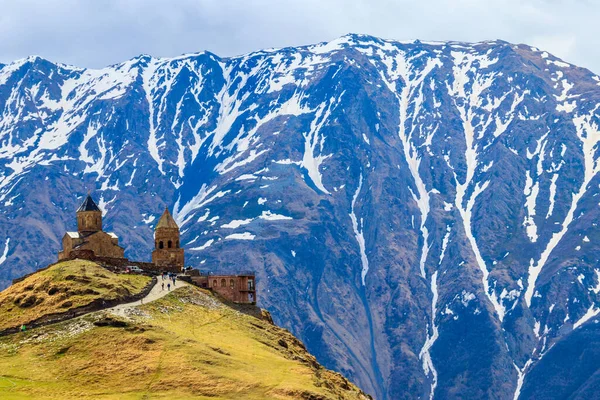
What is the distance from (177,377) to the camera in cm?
13800

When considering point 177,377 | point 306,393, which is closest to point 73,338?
point 177,377

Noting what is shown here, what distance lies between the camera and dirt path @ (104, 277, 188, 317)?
16012cm

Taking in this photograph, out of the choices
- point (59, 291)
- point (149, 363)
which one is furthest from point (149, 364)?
point (59, 291)

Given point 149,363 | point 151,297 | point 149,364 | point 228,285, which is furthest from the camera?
point 228,285

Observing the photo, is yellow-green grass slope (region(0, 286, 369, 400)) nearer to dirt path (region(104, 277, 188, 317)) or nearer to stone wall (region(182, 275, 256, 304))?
dirt path (region(104, 277, 188, 317))

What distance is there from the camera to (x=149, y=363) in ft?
464

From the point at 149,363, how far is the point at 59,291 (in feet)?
94.2

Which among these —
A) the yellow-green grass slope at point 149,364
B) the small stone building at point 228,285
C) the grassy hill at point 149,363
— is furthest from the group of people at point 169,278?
the yellow-green grass slope at point 149,364

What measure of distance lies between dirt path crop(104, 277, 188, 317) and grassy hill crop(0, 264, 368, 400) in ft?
4.55

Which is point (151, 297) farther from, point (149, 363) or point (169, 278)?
point (149, 363)

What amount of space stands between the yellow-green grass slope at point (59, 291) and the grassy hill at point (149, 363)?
1437mm

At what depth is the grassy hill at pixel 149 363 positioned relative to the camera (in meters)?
136

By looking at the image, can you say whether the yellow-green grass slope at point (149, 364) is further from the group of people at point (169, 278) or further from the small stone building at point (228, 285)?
the small stone building at point (228, 285)

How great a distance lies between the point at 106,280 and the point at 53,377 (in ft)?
114
